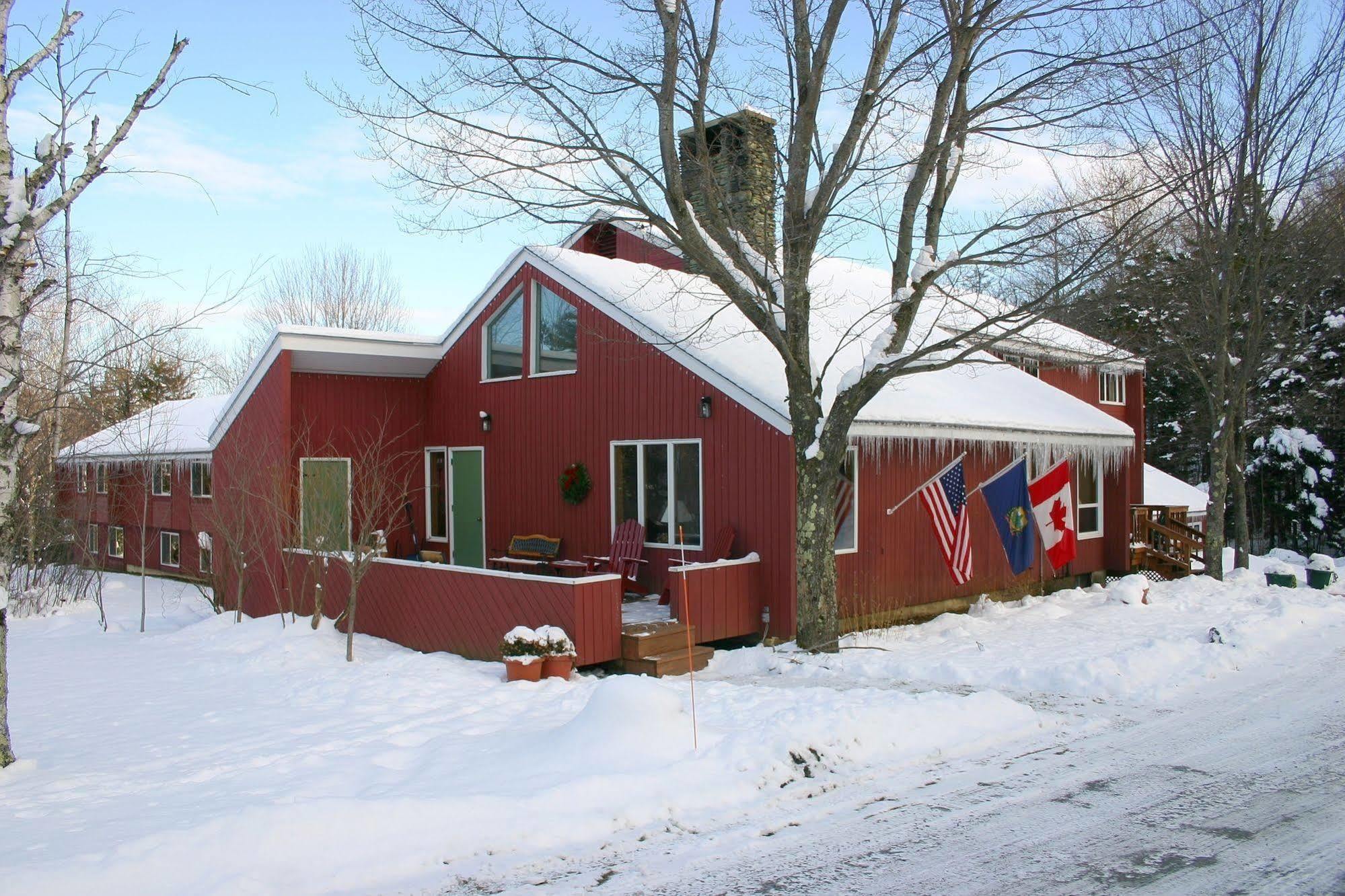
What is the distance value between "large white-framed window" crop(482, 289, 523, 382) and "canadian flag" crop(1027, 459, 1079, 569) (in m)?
7.12

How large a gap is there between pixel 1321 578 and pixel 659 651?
11.8 meters

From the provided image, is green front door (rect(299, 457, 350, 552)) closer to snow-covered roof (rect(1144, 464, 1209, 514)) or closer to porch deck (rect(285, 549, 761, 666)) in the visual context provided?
porch deck (rect(285, 549, 761, 666))

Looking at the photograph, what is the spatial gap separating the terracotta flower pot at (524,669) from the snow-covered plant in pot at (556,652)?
78mm

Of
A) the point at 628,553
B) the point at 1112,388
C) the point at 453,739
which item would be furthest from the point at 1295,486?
the point at 453,739

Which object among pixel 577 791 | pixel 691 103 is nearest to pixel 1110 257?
pixel 691 103

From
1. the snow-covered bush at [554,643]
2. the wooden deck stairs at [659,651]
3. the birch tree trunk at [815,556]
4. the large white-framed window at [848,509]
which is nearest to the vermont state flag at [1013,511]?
the large white-framed window at [848,509]

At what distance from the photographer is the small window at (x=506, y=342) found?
534 inches

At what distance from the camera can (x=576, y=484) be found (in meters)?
12.3

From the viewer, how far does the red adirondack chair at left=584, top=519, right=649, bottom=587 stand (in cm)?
1152

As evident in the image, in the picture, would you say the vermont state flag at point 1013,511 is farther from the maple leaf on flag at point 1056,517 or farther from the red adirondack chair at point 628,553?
the red adirondack chair at point 628,553

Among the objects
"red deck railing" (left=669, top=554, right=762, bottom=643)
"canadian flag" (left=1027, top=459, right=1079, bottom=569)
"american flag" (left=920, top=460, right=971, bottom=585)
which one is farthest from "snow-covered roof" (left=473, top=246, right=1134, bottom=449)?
"red deck railing" (left=669, top=554, right=762, bottom=643)

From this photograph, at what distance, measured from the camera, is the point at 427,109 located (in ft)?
28.5

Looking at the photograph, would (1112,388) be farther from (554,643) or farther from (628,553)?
(554,643)

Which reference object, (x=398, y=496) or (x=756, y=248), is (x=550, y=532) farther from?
(x=756, y=248)
